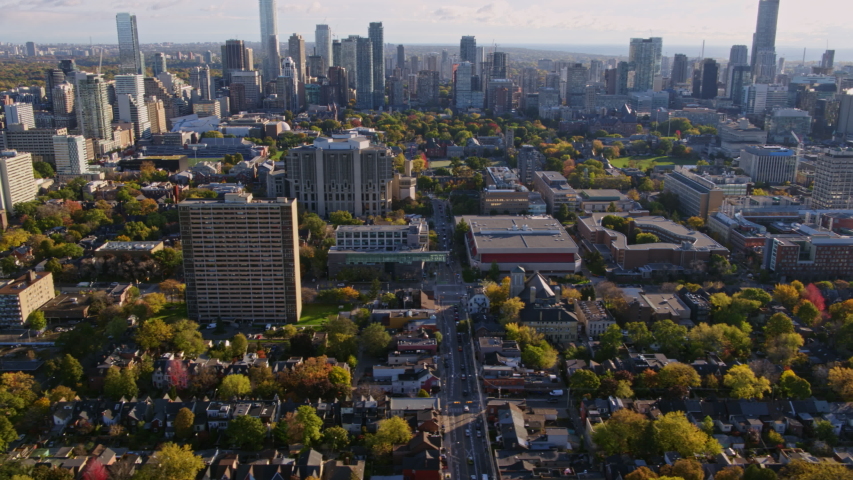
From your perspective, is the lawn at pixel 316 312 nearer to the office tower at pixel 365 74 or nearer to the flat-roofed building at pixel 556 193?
the flat-roofed building at pixel 556 193

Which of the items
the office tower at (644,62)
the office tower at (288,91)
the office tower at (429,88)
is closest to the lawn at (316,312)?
the office tower at (288,91)

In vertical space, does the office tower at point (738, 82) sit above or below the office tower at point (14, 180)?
above

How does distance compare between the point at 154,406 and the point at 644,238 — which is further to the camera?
the point at 644,238

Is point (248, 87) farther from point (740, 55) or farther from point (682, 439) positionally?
point (682, 439)

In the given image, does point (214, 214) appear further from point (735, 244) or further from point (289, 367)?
point (735, 244)

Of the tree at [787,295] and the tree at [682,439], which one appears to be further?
the tree at [787,295]

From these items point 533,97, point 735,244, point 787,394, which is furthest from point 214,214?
point 533,97

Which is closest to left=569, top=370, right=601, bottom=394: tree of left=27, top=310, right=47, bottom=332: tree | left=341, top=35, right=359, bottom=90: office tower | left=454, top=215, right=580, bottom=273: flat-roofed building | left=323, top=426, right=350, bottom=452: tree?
left=323, top=426, right=350, bottom=452: tree
